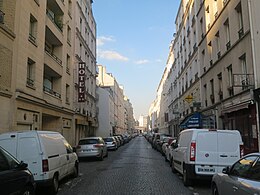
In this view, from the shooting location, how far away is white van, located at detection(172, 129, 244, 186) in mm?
10312

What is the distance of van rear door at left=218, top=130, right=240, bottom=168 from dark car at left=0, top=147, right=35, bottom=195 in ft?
20.2

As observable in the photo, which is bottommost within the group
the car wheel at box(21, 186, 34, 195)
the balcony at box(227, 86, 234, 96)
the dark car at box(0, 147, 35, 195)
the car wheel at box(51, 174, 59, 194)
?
the car wheel at box(51, 174, 59, 194)

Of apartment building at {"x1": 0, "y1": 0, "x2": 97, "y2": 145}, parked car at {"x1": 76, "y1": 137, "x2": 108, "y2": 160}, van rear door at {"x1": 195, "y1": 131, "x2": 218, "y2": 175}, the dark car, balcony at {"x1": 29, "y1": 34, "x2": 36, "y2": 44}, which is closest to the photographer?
the dark car

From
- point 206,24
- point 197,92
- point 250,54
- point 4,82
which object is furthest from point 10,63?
point 197,92

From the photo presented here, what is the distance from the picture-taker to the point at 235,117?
1952 cm

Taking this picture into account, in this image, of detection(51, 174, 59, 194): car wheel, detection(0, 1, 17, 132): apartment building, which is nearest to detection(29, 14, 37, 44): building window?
detection(0, 1, 17, 132): apartment building

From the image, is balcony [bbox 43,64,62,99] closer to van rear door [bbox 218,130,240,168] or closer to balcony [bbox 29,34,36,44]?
balcony [bbox 29,34,36,44]

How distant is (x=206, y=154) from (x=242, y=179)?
187 inches

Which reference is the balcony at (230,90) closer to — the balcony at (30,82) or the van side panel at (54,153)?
the balcony at (30,82)

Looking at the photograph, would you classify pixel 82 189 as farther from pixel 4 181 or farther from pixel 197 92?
pixel 197 92

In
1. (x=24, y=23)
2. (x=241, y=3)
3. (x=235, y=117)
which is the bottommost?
(x=235, y=117)

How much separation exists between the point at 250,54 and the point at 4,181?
1437 cm

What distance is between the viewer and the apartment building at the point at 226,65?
16.4m

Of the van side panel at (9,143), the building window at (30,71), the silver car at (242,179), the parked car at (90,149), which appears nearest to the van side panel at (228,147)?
the silver car at (242,179)
